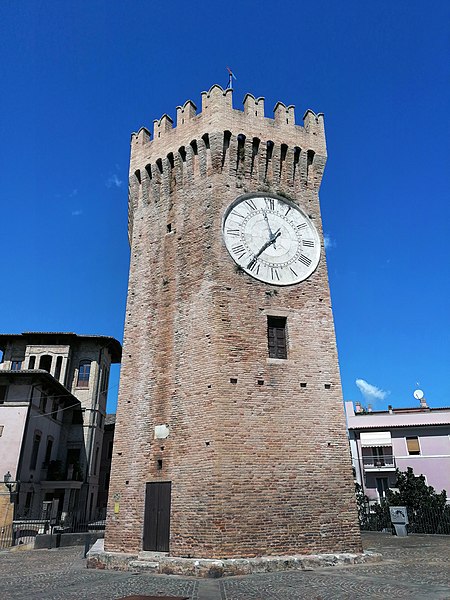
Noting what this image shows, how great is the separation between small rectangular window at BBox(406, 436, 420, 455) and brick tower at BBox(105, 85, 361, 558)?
72.5 feet

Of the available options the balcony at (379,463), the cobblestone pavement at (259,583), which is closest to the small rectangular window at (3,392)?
the cobblestone pavement at (259,583)

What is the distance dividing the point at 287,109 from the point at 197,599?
15277 mm

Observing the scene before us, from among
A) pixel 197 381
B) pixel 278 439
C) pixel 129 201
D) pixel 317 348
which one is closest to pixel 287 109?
pixel 129 201

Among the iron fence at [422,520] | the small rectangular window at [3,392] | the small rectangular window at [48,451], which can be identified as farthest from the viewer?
the small rectangular window at [48,451]

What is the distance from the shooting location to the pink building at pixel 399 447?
100 feet

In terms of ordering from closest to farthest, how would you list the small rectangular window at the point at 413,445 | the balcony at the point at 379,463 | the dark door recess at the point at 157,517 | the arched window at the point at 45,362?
the dark door recess at the point at 157,517 → the balcony at the point at 379,463 → the small rectangular window at the point at 413,445 → the arched window at the point at 45,362

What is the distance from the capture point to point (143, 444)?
12.7m

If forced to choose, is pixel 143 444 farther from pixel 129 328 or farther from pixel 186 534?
pixel 129 328

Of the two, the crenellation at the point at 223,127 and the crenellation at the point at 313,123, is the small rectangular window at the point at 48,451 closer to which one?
the crenellation at the point at 223,127

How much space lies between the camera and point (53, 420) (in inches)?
1182

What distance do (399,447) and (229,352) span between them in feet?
80.5

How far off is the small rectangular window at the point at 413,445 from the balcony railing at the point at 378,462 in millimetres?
1470

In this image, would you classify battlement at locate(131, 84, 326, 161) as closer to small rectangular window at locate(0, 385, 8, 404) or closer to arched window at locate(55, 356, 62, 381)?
small rectangular window at locate(0, 385, 8, 404)

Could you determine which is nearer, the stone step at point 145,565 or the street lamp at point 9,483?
the stone step at point 145,565
